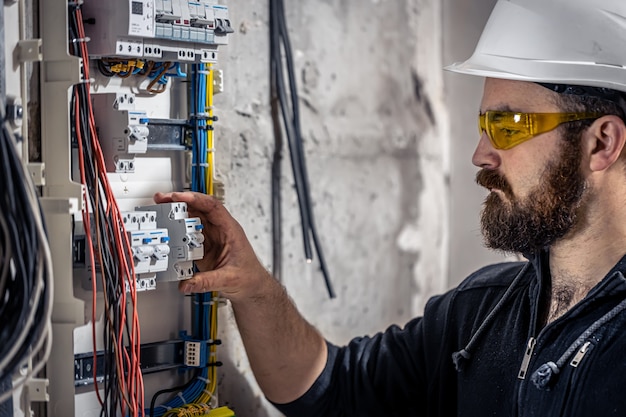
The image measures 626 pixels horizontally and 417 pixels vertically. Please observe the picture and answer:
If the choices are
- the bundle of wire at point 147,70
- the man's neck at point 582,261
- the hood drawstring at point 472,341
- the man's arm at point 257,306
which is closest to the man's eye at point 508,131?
the man's neck at point 582,261

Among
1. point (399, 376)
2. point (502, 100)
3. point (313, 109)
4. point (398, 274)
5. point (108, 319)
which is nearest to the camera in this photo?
point (108, 319)

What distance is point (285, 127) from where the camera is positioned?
86.6 inches

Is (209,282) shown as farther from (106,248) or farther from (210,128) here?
(210,128)

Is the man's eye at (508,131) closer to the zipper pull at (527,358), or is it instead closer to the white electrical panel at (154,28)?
the zipper pull at (527,358)

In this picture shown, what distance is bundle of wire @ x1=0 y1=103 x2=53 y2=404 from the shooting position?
124 cm

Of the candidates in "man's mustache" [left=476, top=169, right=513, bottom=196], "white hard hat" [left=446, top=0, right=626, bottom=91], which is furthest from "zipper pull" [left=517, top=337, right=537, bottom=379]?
"white hard hat" [left=446, top=0, right=626, bottom=91]

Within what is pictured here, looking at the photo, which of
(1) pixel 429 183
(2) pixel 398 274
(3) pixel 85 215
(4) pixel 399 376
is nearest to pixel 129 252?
(3) pixel 85 215

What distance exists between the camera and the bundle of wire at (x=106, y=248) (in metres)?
1.58

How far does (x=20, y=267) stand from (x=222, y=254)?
1.93 feet

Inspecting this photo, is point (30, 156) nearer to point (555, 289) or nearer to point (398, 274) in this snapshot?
point (555, 289)

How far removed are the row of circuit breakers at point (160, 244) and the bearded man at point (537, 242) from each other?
0.15ft

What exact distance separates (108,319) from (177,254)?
0.19 meters

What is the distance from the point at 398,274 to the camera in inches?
105

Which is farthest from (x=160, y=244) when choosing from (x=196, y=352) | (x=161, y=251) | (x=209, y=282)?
(x=196, y=352)
